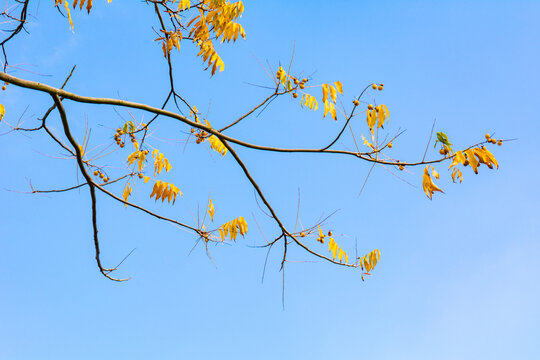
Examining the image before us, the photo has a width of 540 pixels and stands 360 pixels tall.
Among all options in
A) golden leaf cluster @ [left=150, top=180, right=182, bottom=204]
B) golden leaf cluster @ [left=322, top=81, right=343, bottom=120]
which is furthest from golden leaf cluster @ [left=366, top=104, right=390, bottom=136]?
golden leaf cluster @ [left=150, top=180, right=182, bottom=204]

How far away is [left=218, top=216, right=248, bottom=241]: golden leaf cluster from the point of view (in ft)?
12.6

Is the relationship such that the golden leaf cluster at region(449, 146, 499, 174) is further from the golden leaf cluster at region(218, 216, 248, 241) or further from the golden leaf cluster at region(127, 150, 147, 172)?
the golden leaf cluster at region(127, 150, 147, 172)

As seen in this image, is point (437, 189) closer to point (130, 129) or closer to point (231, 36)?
point (231, 36)

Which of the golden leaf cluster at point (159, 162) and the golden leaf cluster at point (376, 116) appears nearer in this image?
the golden leaf cluster at point (376, 116)

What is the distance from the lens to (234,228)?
3840 mm

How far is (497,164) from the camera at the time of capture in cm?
292

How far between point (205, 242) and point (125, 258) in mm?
776

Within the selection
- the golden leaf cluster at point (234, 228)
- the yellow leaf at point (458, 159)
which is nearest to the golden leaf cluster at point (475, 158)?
the yellow leaf at point (458, 159)

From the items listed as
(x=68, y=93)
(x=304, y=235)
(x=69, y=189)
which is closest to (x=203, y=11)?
(x=68, y=93)

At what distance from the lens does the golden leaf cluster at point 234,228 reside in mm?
3834

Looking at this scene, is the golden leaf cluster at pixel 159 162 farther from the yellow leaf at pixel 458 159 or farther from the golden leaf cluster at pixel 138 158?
the yellow leaf at pixel 458 159

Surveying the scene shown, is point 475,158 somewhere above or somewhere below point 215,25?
below

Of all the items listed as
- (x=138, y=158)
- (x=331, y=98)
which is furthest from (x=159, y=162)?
(x=331, y=98)

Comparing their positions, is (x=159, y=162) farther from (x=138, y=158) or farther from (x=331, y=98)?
(x=331, y=98)
